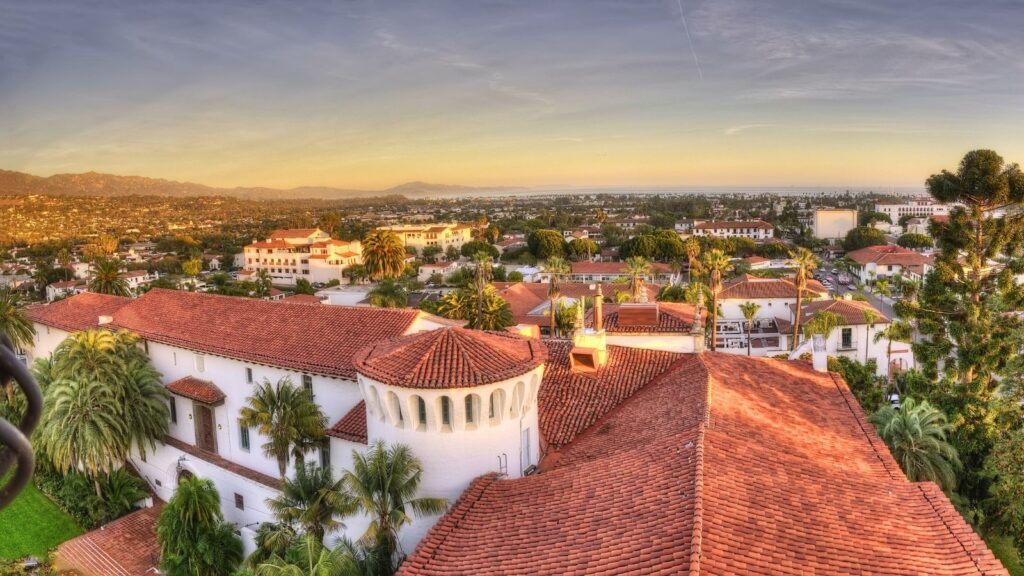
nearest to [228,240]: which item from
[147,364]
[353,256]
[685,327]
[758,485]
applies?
[353,256]

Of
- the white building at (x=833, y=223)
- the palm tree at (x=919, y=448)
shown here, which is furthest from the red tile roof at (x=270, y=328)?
the white building at (x=833, y=223)

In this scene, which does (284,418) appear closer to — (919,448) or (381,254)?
(919,448)

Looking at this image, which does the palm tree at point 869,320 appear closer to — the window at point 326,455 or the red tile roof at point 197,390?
the window at point 326,455

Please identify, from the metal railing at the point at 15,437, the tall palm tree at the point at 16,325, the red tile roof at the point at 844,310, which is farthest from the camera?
the red tile roof at the point at 844,310

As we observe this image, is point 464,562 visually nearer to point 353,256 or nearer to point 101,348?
point 101,348

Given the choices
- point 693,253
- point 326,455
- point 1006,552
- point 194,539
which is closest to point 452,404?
point 326,455

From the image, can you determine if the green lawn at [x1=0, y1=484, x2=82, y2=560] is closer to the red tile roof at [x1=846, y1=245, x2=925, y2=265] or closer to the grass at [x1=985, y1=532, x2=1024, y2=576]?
the grass at [x1=985, y1=532, x2=1024, y2=576]
